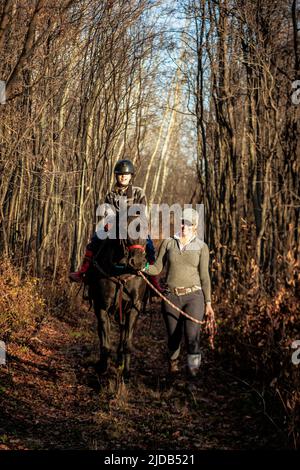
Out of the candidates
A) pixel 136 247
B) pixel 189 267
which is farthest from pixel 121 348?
pixel 136 247

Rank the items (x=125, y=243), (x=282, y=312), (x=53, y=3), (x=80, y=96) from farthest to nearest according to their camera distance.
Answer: (x=80, y=96) < (x=53, y=3) < (x=125, y=243) < (x=282, y=312)

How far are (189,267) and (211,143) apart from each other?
6.47 m

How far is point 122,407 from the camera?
19.5ft

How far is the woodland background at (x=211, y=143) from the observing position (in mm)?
6461

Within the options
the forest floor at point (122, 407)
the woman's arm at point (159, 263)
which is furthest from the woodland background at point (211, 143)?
the woman's arm at point (159, 263)

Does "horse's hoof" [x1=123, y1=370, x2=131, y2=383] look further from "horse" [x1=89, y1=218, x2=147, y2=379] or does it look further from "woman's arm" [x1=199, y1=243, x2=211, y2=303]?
"woman's arm" [x1=199, y1=243, x2=211, y2=303]

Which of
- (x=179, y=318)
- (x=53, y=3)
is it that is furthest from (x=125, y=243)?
(x=53, y=3)

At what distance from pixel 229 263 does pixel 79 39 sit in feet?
18.2

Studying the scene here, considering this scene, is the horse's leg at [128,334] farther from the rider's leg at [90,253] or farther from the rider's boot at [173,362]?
the rider's leg at [90,253]

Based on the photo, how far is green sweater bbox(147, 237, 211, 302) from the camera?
6.54 metres

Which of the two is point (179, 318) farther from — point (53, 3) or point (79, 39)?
point (79, 39)

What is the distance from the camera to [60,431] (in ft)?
17.3

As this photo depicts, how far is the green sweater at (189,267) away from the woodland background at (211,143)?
2.58 ft

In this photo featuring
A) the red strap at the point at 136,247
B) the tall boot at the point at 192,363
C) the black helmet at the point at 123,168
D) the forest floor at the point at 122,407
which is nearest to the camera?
the forest floor at the point at 122,407
